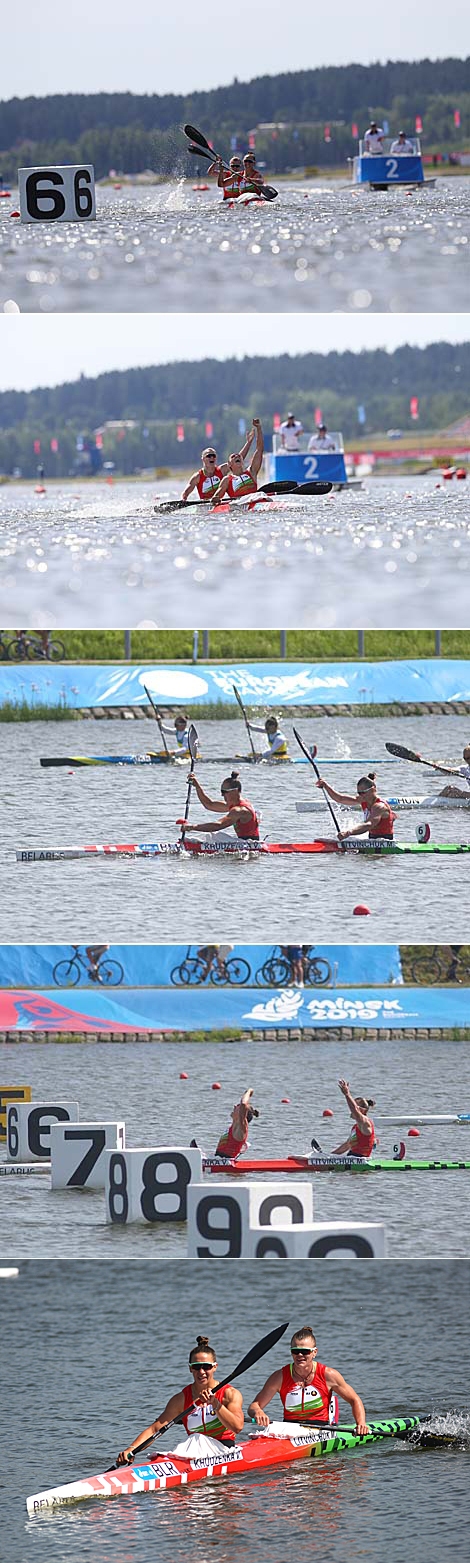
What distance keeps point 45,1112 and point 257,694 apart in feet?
32.9

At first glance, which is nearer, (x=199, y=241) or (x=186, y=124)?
(x=186, y=124)

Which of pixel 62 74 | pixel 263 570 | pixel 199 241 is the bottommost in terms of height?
pixel 263 570

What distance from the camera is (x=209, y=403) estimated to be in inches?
623

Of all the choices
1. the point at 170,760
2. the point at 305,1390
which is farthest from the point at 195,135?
the point at 170,760

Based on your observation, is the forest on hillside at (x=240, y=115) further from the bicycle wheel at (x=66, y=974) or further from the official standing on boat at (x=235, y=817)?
the official standing on boat at (x=235, y=817)

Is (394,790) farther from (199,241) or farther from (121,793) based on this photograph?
(199,241)

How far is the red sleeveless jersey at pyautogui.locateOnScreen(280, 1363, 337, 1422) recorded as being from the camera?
44.8 feet

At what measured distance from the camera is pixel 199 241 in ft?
46.2

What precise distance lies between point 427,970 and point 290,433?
557 centimetres

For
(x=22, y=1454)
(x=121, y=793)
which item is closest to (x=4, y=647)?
(x=121, y=793)

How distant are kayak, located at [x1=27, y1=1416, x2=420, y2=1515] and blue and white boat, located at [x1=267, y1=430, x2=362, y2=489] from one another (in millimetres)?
5488

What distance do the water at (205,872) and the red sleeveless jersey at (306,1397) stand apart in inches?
221

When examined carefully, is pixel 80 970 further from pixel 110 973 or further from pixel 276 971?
pixel 276 971

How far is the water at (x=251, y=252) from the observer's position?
12828mm
